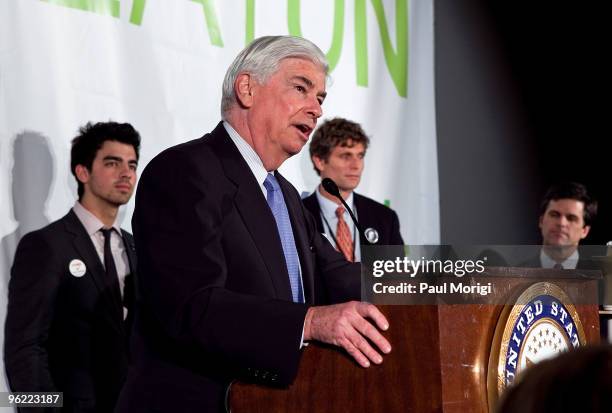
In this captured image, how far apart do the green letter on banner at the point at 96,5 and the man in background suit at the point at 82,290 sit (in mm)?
407

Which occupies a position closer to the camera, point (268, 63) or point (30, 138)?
point (268, 63)

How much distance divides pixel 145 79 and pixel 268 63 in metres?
1.24

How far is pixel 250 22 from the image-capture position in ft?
11.8

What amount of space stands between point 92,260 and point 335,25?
1.80m

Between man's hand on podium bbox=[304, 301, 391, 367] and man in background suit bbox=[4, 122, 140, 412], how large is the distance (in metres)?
1.52

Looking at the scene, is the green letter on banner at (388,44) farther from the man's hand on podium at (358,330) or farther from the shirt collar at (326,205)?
the man's hand on podium at (358,330)

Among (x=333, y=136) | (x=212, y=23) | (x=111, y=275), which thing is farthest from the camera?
(x=333, y=136)

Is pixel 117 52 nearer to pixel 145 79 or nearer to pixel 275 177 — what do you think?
pixel 145 79

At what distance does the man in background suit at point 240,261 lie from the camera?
1559 mm

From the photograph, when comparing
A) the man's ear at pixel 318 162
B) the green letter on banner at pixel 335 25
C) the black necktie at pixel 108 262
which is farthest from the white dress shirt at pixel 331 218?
the black necktie at pixel 108 262

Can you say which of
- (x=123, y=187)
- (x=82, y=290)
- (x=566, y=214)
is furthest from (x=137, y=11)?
(x=566, y=214)

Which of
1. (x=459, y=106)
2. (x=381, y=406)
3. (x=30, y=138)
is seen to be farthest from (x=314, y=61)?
(x=459, y=106)

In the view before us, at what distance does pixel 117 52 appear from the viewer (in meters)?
3.07

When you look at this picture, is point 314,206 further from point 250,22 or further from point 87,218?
point 87,218
